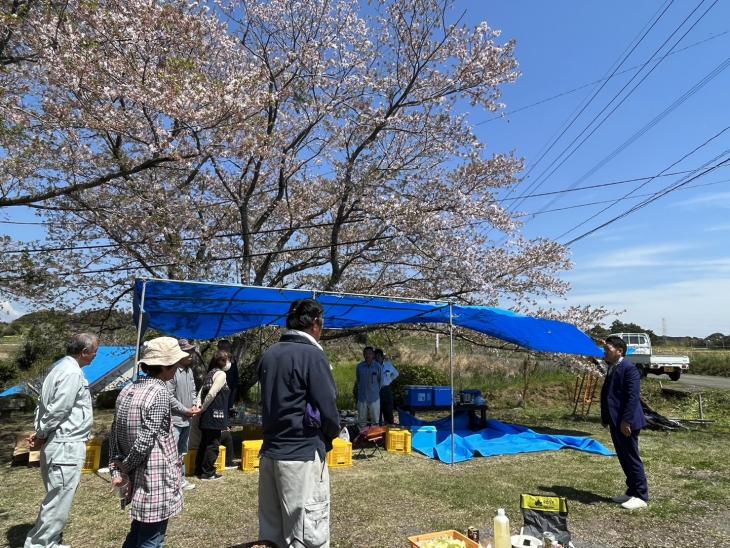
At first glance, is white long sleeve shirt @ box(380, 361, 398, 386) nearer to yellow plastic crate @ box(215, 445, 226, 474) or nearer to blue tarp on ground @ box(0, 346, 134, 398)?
yellow plastic crate @ box(215, 445, 226, 474)

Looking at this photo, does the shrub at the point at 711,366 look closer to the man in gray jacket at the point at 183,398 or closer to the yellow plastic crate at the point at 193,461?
the yellow plastic crate at the point at 193,461

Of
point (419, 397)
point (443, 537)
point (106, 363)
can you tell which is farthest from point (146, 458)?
point (106, 363)

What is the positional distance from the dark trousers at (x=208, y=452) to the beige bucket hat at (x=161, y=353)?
12.8 feet

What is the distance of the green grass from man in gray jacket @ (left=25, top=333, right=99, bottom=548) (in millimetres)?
788

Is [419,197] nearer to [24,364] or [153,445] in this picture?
[153,445]

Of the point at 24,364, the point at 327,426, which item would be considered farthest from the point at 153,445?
the point at 24,364

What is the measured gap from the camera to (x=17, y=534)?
167 inches

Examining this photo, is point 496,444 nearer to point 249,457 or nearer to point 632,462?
point 632,462

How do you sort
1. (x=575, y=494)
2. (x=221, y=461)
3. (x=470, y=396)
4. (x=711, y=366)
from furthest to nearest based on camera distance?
(x=711, y=366), (x=470, y=396), (x=221, y=461), (x=575, y=494)

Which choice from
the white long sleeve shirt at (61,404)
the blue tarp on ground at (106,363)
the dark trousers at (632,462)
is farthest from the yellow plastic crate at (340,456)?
the blue tarp on ground at (106,363)

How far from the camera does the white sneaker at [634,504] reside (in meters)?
5.04

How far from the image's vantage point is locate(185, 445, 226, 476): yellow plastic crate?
252 inches

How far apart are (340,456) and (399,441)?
1.31 metres

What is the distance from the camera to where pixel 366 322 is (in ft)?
30.3
